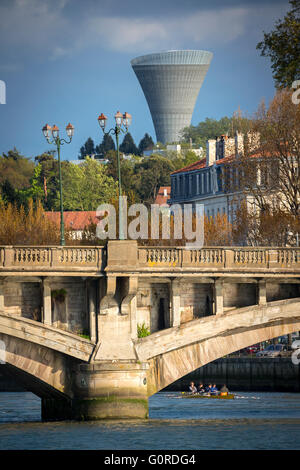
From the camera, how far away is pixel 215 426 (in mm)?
63219

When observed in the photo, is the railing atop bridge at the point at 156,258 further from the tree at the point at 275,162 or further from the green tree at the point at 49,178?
the green tree at the point at 49,178

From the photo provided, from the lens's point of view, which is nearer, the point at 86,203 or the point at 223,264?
the point at 223,264

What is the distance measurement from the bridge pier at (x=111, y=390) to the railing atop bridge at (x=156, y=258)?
4576 mm

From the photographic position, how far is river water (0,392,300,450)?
54.9 meters

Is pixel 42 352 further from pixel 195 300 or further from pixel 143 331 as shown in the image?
pixel 195 300

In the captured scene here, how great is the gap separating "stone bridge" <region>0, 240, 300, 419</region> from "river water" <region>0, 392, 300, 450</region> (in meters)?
1.84

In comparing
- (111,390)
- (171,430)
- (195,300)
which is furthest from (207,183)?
(111,390)

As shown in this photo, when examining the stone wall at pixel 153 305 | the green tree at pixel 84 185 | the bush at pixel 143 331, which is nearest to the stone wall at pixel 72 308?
the bush at pixel 143 331

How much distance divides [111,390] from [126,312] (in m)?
3.60

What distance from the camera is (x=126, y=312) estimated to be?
60.7 meters

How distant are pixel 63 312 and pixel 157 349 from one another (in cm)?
463

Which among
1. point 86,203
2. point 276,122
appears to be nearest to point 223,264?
point 276,122
